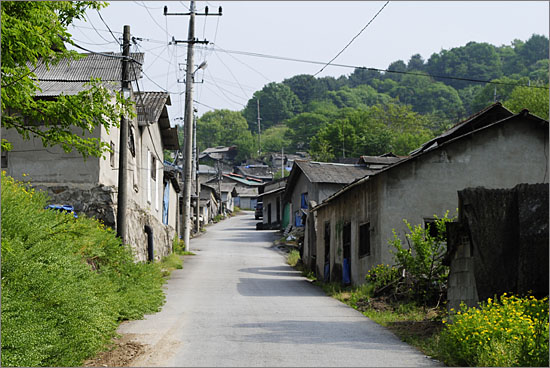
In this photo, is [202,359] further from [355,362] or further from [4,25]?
[4,25]

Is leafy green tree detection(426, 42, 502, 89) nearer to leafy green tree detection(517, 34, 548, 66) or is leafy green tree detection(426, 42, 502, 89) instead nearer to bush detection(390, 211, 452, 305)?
leafy green tree detection(517, 34, 548, 66)

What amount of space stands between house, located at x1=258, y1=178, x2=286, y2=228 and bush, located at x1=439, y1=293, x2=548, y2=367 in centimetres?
4526

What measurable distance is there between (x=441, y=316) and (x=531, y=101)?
54.2 m

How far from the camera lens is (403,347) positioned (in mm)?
11219

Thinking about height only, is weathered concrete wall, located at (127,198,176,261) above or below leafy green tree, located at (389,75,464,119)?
below

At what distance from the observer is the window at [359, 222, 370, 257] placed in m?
20.8

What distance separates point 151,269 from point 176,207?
21.7 meters

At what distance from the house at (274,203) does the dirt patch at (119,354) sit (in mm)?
44048

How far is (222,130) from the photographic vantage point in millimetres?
132250

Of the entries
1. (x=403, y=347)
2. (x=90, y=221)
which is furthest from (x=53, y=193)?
(x=403, y=347)

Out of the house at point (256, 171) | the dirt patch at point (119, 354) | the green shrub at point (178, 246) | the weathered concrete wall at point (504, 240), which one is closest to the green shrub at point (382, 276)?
the weathered concrete wall at point (504, 240)

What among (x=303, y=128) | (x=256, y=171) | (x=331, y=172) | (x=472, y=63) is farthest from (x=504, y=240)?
(x=472, y=63)

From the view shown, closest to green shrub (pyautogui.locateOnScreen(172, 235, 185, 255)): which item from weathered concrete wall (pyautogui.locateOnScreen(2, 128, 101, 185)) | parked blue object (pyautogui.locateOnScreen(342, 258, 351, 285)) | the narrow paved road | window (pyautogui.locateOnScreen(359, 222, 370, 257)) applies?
the narrow paved road

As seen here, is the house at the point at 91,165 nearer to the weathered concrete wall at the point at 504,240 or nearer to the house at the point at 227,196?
the weathered concrete wall at the point at 504,240
